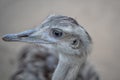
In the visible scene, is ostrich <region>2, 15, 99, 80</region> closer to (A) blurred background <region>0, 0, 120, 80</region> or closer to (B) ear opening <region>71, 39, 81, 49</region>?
(B) ear opening <region>71, 39, 81, 49</region>

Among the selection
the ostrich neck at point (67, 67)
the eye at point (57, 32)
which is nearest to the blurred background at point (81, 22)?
the ostrich neck at point (67, 67)

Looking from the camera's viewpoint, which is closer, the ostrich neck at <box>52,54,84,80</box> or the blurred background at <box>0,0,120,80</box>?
the ostrich neck at <box>52,54,84,80</box>

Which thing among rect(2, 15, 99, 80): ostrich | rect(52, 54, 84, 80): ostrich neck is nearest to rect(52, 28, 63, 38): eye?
rect(2, 15, 99, 80): ostrich

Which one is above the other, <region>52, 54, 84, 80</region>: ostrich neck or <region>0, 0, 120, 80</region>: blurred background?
<region>52, 54, 84, 80</region>: ostrich neck

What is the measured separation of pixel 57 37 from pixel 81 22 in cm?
265

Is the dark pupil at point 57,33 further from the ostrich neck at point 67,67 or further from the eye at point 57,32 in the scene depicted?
the ostrich neck at point 67,67

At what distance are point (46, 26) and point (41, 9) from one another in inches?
117

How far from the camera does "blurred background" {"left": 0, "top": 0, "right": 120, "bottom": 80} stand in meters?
4.85

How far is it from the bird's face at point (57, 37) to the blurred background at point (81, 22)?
196 centimetres

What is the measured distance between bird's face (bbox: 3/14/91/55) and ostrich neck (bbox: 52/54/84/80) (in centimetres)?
4

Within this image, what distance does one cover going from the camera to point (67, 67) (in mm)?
2748

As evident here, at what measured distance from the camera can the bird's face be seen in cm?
266

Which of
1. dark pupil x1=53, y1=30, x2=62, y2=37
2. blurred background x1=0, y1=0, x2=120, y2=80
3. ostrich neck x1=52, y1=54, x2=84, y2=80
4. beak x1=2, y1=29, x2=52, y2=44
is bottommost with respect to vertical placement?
blurred background x1=0, y1=0, x2=120, y2=80

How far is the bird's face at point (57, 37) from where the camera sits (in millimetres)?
2656
